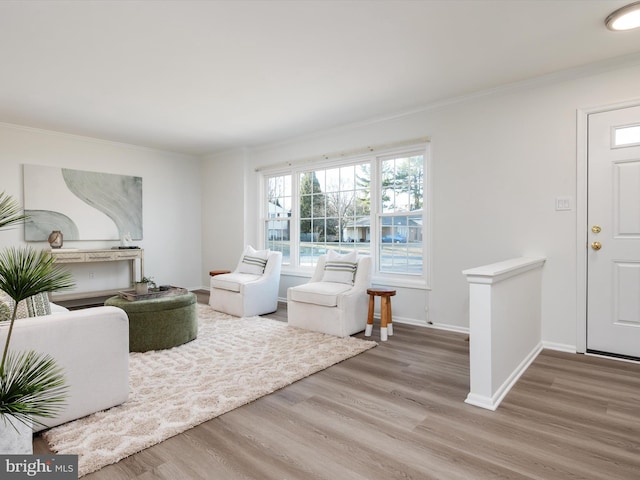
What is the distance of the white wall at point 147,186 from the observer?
4.76 m

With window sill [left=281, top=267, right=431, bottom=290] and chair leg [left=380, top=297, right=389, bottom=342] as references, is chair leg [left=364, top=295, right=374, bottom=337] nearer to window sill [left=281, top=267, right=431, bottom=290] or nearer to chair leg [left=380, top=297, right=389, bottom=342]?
chair leg [left=380, top=297, right=389, bottom=342]

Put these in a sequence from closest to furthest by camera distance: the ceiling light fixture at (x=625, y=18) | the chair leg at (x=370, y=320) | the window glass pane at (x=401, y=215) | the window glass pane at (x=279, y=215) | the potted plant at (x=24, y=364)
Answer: the potted plant at (x=24, y=364) → the ceiling light fixture at (x=625, y=18) → the chair leg at (x=370, y=320) → the window glass pane at (x=401, y=215) → the window glass pane at (x=279, y=215)

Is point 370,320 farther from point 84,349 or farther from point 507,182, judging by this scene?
point 84,349

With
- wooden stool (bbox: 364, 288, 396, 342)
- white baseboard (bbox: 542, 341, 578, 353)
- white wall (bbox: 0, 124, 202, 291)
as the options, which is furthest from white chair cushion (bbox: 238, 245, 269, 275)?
white baseboard (bbox: 542, 341, 578, 353)

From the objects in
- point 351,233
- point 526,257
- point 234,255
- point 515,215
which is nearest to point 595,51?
point 515,215

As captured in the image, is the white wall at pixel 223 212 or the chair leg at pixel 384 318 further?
the white wall at pixel 223 212

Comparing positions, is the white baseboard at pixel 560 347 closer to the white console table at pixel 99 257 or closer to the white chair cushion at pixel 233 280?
the white chair cushion at pixel 233 280

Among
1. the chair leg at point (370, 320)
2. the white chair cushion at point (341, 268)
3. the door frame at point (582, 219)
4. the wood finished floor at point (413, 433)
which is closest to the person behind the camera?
the wood finished floor at point (413, 433)

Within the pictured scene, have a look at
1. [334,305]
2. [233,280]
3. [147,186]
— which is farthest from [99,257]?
[334,305]

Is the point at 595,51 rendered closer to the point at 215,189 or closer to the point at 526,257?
the point at 526,257

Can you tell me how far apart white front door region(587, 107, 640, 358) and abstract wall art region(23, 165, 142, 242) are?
589 cm

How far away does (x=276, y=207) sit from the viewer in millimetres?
5789

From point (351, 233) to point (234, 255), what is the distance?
2301mm

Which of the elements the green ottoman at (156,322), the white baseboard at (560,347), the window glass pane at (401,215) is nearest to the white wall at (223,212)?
the window glass pane at (401,215)
